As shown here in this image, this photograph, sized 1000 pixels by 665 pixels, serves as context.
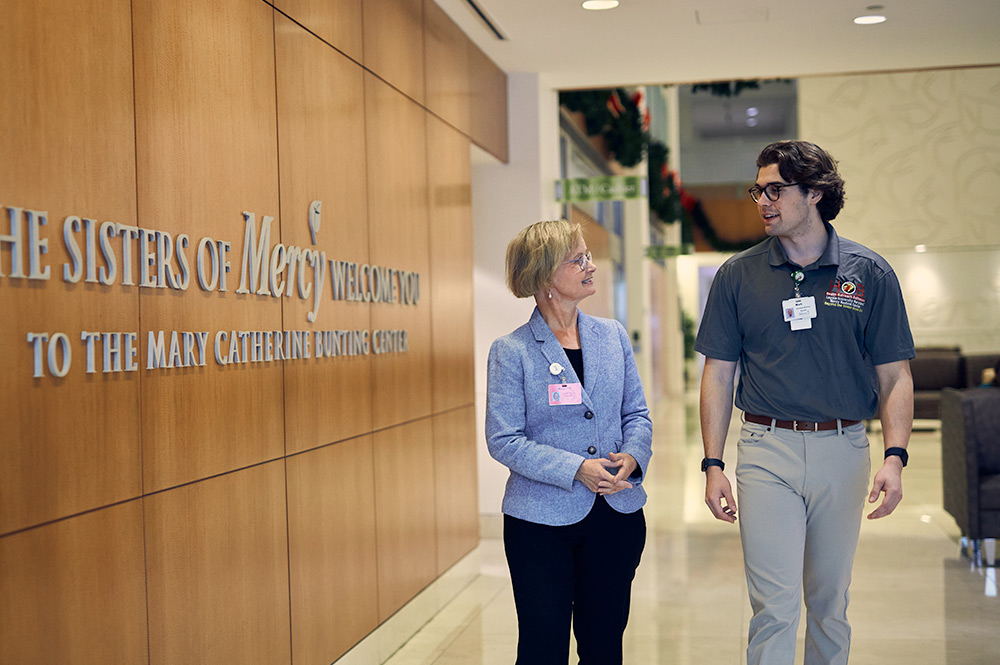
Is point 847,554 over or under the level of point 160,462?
under

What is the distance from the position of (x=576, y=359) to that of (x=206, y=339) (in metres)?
1.15

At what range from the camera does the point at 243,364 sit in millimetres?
3355

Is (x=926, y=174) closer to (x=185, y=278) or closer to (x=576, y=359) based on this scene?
(x=576, y=359)

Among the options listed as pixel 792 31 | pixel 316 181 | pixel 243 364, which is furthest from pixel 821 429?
pixel 792 31

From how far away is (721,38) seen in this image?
6730 mm

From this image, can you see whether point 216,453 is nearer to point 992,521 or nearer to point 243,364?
point 243,364

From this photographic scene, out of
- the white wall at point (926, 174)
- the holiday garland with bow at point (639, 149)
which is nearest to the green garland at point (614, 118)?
the holiday garland with bow at point (639, 149)

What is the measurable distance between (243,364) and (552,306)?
1066 millimetres

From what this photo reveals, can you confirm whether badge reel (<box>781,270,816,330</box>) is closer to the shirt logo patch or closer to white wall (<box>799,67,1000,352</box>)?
the shirt logo patch

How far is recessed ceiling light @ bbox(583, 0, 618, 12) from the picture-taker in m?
5.82

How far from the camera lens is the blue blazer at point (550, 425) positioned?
2.91 m

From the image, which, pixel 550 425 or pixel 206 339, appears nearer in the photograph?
pixel 550 425

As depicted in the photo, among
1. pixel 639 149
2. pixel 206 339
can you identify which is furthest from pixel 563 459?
pixel 639 149

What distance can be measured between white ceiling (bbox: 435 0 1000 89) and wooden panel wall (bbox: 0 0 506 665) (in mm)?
1210
